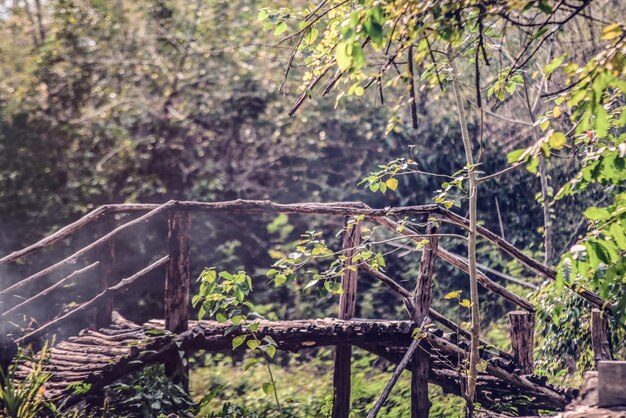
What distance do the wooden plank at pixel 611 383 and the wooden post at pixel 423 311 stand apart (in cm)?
163

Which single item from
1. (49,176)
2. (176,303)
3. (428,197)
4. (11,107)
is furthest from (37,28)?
(176,303)

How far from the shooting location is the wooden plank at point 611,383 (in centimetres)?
547

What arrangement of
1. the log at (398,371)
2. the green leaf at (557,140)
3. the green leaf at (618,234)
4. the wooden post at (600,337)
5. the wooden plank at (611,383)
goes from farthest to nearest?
the wooden post at (600,337), the log at (398,371), the wooden plank at (611,383), the green leaf at (618,234), the green leaf at (557,140)

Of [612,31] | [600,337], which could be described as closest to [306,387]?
[600,337]

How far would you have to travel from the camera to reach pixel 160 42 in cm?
1341

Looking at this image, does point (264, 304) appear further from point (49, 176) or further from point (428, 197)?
point (49, 176)

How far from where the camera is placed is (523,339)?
6812mm

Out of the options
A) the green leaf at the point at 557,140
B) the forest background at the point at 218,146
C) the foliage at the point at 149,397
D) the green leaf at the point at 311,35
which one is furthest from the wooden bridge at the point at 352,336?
the forest background at the point at 218,146

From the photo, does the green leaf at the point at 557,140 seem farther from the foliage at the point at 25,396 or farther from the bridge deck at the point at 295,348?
the foliage at the point at 25,396

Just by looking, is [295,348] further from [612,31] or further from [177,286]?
[612,31]

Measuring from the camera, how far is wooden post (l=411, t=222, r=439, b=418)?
676 cm

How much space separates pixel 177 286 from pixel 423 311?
2.20 metres

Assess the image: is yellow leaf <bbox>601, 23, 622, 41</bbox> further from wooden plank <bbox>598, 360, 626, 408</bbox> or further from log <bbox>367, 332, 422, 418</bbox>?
log <bbox>367, 332, 422, 418</bbox>

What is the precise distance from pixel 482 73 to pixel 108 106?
617 cm
